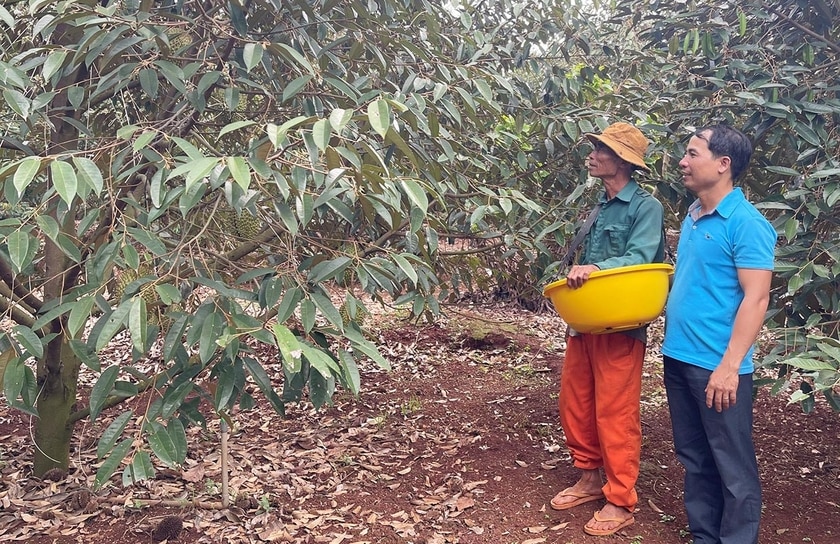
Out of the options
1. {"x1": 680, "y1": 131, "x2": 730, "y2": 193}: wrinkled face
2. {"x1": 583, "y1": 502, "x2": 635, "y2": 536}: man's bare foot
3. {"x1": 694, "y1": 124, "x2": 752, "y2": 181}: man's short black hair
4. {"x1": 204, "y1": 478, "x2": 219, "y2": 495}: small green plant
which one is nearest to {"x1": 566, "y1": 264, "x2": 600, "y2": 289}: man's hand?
{"x1": 680, "y1": 131, "x2": 730, "y2": 193}: wrinkled face

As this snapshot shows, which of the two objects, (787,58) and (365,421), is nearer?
(787,58)

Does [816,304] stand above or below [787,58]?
below

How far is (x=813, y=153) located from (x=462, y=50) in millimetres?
1371

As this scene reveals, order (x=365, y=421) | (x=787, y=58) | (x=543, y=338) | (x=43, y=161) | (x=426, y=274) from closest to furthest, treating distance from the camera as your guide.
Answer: (x=43, y=161) → (x=426, y=274) → (x=787, y=58) → (x=365, y=421) → (x=543, y=338)

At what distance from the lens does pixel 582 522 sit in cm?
245

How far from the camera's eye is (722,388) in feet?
6.28

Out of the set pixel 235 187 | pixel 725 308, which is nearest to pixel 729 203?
pixel 725 308

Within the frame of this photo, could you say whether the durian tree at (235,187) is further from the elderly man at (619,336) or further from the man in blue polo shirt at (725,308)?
the man in blue polo shirt at (725,308)

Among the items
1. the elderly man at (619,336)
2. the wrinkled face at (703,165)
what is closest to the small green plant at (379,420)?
the elderly man at (619,336)

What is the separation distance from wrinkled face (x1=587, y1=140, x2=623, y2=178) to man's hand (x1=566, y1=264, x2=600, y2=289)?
0.38 metres

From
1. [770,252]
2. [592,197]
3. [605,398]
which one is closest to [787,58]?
[592,197]

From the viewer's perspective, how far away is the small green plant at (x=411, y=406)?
3.75m

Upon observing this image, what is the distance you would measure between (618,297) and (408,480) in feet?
4.44

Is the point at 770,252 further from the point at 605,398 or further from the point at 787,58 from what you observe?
the point at 787,58
